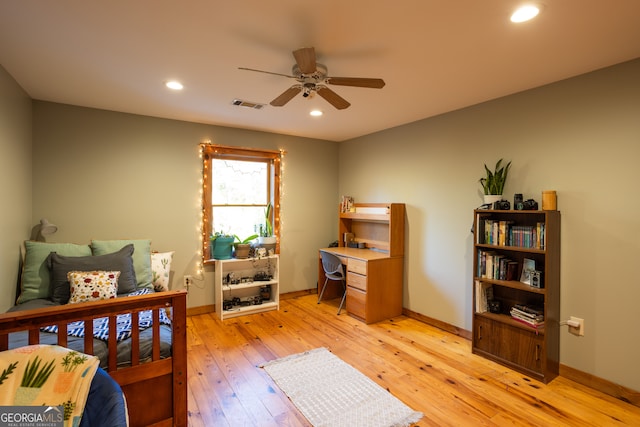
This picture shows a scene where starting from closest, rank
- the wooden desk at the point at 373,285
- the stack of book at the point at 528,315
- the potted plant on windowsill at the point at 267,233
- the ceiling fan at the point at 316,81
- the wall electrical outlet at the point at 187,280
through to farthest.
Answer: the ceiling fan at the point at 316,81 < the stack of book at the point at 528,315 < the wooden desk at the point at 373,285 < the wall electrical outlet at the point at 187,280 < the potted plant on windowsill at the point at 267,233

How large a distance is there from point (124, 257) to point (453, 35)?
10.6 ft

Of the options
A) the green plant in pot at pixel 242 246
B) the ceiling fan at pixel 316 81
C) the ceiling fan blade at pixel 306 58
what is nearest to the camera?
the ceiling fan blade at pixel 306 58

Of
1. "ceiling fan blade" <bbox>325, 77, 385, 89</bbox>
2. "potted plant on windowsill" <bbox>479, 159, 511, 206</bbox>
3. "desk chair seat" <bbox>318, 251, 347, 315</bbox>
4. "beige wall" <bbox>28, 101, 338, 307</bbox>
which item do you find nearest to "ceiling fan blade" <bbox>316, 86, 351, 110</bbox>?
"ceiling fan blade" <bbox>325, 77, 385, 89</bbox>

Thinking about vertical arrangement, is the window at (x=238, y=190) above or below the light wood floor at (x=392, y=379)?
above

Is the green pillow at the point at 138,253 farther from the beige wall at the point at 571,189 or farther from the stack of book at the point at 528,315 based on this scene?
the stack of book at the point at 528,315

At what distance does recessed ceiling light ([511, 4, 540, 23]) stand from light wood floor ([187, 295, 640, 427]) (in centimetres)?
240

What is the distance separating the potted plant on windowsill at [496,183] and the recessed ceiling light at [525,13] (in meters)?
1.47

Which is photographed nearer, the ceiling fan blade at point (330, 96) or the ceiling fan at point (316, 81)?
the ceiling fan at point (316, 81)

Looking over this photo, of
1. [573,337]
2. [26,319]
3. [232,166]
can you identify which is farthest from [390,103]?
[26,319]

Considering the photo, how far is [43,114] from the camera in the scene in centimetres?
320

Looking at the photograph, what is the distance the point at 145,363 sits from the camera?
1.90 metres

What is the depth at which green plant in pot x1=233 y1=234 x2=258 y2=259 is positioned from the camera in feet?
13.4

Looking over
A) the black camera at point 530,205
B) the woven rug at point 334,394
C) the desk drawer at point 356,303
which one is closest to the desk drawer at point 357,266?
the desk drawer at point 356,303

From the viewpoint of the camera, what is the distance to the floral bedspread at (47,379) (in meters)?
1.22
